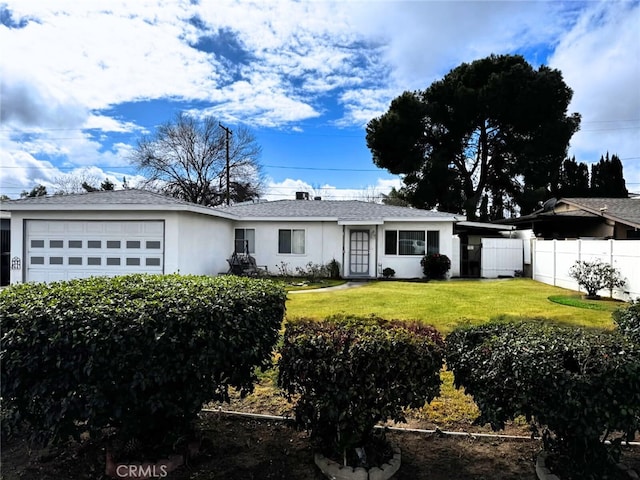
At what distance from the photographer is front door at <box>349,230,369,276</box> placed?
18109 millimetres

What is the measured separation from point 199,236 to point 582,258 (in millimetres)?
13019

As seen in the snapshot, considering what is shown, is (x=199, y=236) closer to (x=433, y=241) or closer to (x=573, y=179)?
(x=433, y=241)

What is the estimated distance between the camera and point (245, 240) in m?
18.7

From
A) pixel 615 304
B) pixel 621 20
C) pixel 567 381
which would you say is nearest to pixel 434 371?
pixel 567 381

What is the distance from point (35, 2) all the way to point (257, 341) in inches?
184

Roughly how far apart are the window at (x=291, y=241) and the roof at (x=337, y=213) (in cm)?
75

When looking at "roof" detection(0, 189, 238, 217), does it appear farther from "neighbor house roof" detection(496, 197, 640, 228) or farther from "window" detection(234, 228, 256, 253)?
"neighbor house roof" detection(496, 197, 640, 228)

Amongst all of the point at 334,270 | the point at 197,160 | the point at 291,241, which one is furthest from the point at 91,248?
the point at 197,160

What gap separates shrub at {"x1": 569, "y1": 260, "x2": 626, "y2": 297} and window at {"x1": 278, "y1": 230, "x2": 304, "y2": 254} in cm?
1060

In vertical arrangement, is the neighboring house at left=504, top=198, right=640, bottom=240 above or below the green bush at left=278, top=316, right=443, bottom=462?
above

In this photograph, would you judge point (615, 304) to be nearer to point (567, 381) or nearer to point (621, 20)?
point (621, 20)

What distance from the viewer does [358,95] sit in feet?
71.7

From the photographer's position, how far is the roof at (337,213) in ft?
57.1

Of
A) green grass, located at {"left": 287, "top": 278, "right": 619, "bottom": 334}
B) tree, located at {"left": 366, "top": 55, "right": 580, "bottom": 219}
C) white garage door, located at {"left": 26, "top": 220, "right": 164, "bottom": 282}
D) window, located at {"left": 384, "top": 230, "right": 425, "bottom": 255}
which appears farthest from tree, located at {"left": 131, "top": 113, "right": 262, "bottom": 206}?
green grass, located at {"left": 287, "top": 278, "right": 619, "bottom": 334}
